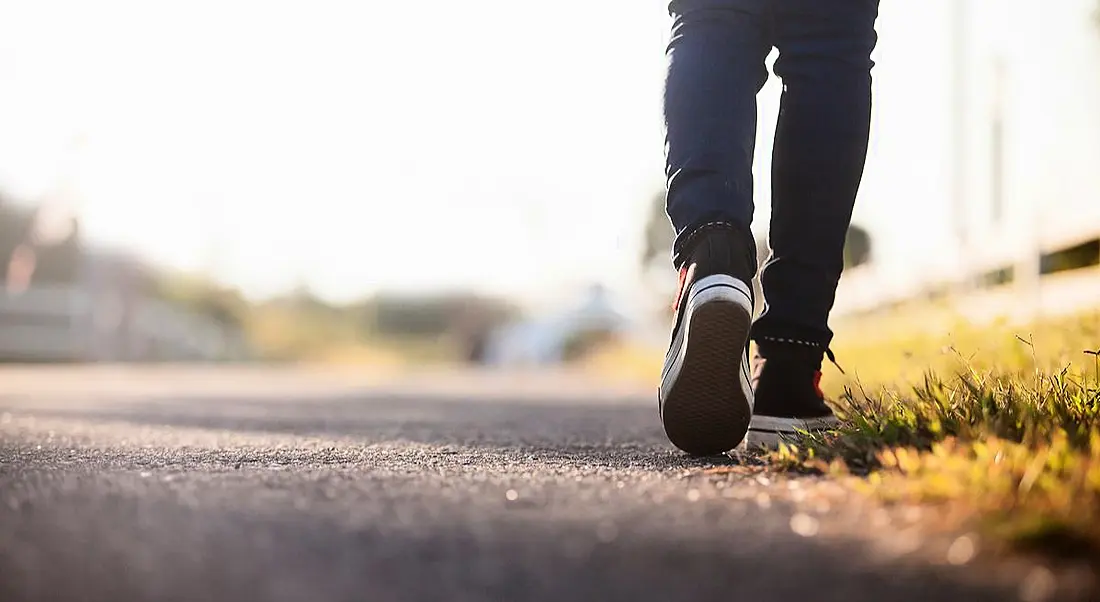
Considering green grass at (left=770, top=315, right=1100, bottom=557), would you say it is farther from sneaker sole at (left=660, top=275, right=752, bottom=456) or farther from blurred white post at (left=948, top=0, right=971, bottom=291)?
blurred white post at (left=948, top=0, right=971, bottom=291)

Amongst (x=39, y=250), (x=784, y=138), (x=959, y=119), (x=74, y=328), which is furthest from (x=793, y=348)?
(x=39, y=250)

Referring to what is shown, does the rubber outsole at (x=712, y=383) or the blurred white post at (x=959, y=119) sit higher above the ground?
the blurred white post at (x=959, y=119)

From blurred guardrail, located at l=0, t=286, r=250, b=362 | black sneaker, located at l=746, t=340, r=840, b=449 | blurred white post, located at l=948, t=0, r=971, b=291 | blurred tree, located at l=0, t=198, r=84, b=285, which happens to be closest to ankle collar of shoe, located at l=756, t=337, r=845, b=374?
black sneaker, located at l=746, t=340, r=840, b=449

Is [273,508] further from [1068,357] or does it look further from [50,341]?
[50,341]

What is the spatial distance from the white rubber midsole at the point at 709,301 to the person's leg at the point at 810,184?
0.65 ft

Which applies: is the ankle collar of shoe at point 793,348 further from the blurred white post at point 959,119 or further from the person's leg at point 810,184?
the blurred white post at point 959,119

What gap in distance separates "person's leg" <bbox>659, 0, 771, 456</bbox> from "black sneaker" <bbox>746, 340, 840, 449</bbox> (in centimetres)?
16

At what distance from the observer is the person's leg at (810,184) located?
2070 millimetres

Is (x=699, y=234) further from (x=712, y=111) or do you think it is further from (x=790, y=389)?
(x=790, y=389)

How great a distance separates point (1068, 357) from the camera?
11.4ft

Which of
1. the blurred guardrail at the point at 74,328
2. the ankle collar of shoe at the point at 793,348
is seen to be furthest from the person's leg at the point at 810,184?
the blurred guardrail at the point at 74,328

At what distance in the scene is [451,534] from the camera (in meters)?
1.19

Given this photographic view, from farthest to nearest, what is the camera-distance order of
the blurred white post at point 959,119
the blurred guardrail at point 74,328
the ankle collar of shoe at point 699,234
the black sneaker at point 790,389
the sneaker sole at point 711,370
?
the blurred guardrail at point 74,328 → the blurred white post at point 959,119 → the black sneaker at point 790,389 → the ankle collar of shoe at point 699,234 → the sneaker sole at point 711,370

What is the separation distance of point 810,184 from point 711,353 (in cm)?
45
